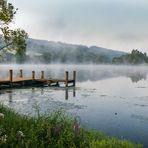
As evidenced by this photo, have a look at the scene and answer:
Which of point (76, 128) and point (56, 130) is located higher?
point (76, 128)

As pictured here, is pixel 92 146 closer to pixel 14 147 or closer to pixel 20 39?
pixel 14 147

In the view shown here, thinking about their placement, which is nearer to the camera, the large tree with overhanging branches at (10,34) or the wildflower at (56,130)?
the wildflower at (56,130)

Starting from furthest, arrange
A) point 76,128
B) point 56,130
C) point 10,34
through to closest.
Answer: point 10,34, point 56,130, point 76,128

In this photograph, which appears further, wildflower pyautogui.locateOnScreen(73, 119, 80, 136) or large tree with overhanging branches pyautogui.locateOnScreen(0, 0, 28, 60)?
large tree with overhanging branches pyautogui.locateOnScreen(0, 0, 28, 60)

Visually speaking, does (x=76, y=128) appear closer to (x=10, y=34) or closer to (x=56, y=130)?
(x=56, y=130)

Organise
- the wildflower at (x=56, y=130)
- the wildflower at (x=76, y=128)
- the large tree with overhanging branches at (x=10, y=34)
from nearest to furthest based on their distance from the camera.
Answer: the wildflower at (x=76, y=128) → the wildflower at (x=56, y=130) → the large tree with overhanging branches at (x=10, y=34)

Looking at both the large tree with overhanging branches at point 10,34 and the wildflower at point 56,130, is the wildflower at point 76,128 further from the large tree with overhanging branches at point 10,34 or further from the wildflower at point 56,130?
the large tree with overhanging branches at point 10,34

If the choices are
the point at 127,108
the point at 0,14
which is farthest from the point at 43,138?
the point at 127,108

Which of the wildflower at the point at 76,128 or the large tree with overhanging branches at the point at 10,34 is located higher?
the large tree with overhanging branches at the point at 10,34

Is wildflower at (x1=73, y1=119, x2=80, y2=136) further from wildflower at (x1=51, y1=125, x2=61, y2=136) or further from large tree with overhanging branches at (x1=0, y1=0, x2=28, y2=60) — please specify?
large tree with overhanging branches at (x1=0, y1=0, x2=28, y2=60)

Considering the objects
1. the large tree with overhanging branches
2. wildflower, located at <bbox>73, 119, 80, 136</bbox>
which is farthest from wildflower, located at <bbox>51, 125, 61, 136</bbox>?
the large tree with overhanging branches

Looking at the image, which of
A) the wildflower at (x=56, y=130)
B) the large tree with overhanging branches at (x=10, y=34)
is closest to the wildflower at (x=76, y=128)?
the wildflower at (x=56, y=130)

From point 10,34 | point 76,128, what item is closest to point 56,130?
point 76,128

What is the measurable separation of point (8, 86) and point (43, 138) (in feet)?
124
